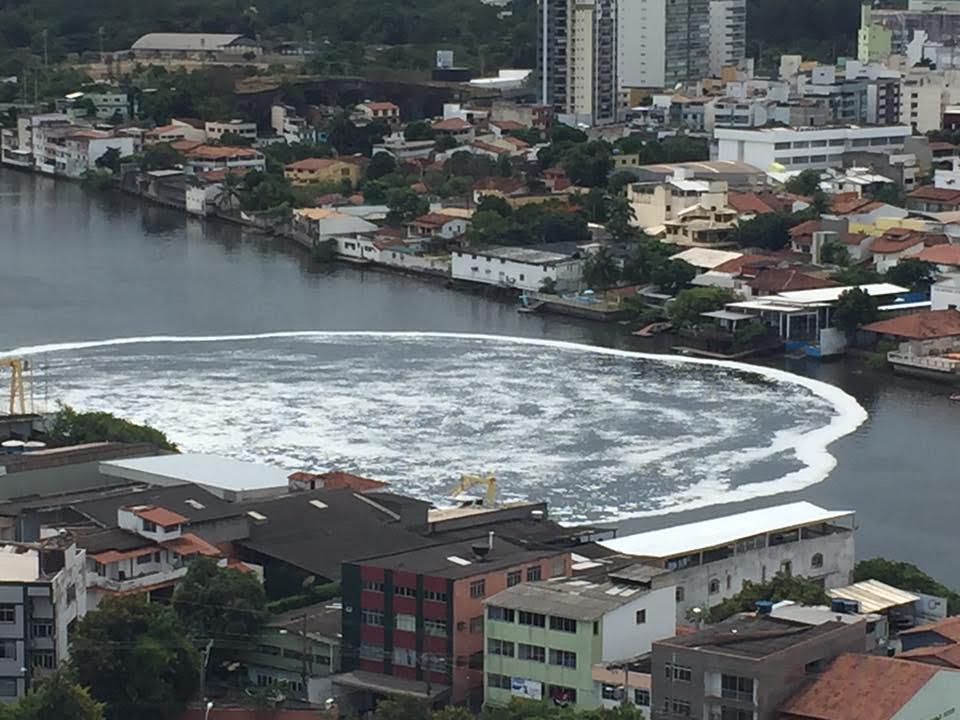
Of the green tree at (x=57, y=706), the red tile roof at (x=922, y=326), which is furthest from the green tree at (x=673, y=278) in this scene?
the green tree at (x=57, y=706)

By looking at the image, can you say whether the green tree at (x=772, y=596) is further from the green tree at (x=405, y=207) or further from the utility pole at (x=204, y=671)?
the green tree at (x=405, y=207)

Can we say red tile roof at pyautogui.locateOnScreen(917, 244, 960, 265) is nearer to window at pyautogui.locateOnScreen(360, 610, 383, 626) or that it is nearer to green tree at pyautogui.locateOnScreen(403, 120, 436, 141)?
green tree at pyautogui.locateOnScreen(403, 120, 436, 141)

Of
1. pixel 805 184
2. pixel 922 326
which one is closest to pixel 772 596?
pixel 922 326

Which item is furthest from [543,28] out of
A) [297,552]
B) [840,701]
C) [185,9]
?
[840,701]

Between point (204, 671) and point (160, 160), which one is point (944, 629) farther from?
point (160, 160)

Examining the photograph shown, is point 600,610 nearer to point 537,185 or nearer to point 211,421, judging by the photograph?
point 211,421
